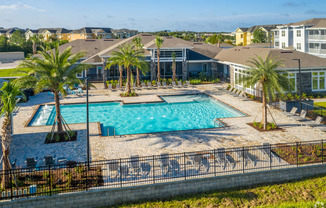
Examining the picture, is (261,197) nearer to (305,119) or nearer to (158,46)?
(305,119)

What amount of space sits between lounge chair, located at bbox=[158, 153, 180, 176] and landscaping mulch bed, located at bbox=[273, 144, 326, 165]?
5.73 m

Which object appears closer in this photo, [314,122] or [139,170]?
[139,170]

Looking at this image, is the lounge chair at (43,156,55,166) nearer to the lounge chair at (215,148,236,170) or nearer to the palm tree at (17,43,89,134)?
the palm tree at (17,43,89,134)

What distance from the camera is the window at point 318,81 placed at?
32.8 m

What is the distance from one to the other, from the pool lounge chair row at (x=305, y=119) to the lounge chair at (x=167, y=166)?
10.8m

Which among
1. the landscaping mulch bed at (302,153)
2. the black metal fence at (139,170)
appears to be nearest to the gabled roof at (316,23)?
the landscaping mulch bed at (302,153)

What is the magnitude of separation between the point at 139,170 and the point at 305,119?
13.3 metres

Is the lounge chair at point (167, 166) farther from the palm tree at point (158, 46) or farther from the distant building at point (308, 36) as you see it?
the distant building at point (308, 36)

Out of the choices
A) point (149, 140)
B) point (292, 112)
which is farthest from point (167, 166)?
point (292, 112)

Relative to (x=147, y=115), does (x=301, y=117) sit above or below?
above

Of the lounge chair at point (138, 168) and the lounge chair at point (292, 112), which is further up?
the lounge chair at point (292, 112)

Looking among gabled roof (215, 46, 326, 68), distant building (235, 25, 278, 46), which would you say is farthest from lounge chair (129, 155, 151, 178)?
distant building (235, 25, 278, 46)

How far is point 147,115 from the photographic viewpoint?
1098 inches

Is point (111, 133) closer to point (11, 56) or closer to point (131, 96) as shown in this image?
point (131, 96)
